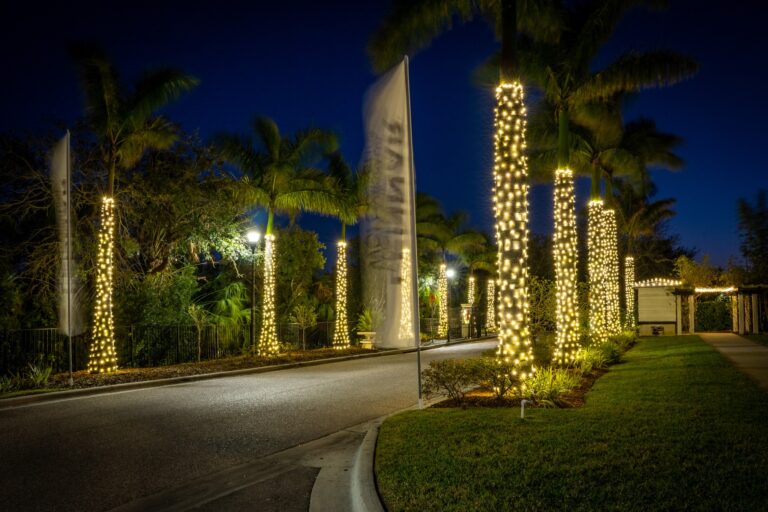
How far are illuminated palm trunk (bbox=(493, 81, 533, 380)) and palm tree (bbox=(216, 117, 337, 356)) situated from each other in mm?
12287

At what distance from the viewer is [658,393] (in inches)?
425

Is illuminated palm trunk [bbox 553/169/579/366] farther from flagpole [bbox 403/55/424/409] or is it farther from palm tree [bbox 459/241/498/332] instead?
palm tree [bbox 459/241/498/332]

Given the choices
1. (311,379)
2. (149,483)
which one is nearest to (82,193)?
(311,379)

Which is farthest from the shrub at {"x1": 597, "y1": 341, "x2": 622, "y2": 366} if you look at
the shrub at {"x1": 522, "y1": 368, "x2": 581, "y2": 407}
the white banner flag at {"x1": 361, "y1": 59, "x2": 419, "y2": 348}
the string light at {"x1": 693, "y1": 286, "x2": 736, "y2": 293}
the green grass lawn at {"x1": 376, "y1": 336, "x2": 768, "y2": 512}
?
the string light at {"x1": 693, "y1": 286, "x2": 736, "y2": 293}

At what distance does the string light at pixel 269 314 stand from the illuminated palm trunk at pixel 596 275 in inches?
430

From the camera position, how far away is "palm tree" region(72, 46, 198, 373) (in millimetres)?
17188

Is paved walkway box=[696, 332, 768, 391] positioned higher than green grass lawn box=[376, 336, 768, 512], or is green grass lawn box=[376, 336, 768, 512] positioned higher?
green grass lawn box=[376, 336, 768, 512]

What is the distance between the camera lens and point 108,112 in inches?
684

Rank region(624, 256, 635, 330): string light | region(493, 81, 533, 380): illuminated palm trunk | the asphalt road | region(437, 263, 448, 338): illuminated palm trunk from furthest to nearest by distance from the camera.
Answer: region(437, 263, 448, 338): illuminated palm trunk, region(624, 256, 635, 330): string light, region(493, 81, 533, 380): illuminated palm trunk, the asphalt road

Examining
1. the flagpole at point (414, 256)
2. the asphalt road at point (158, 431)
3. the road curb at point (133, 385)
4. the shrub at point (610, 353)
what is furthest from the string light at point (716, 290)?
the flagpole at point (414, 256)

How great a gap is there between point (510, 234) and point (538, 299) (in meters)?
15.1

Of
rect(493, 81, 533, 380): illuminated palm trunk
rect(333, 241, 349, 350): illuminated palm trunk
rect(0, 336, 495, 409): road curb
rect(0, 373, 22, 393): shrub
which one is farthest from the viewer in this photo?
rect(333, 241, 349, 350): illuminated palm trunk

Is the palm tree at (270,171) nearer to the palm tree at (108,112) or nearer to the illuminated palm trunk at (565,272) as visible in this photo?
the palm tree at (108,112)

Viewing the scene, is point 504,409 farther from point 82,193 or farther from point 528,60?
point 82,193
